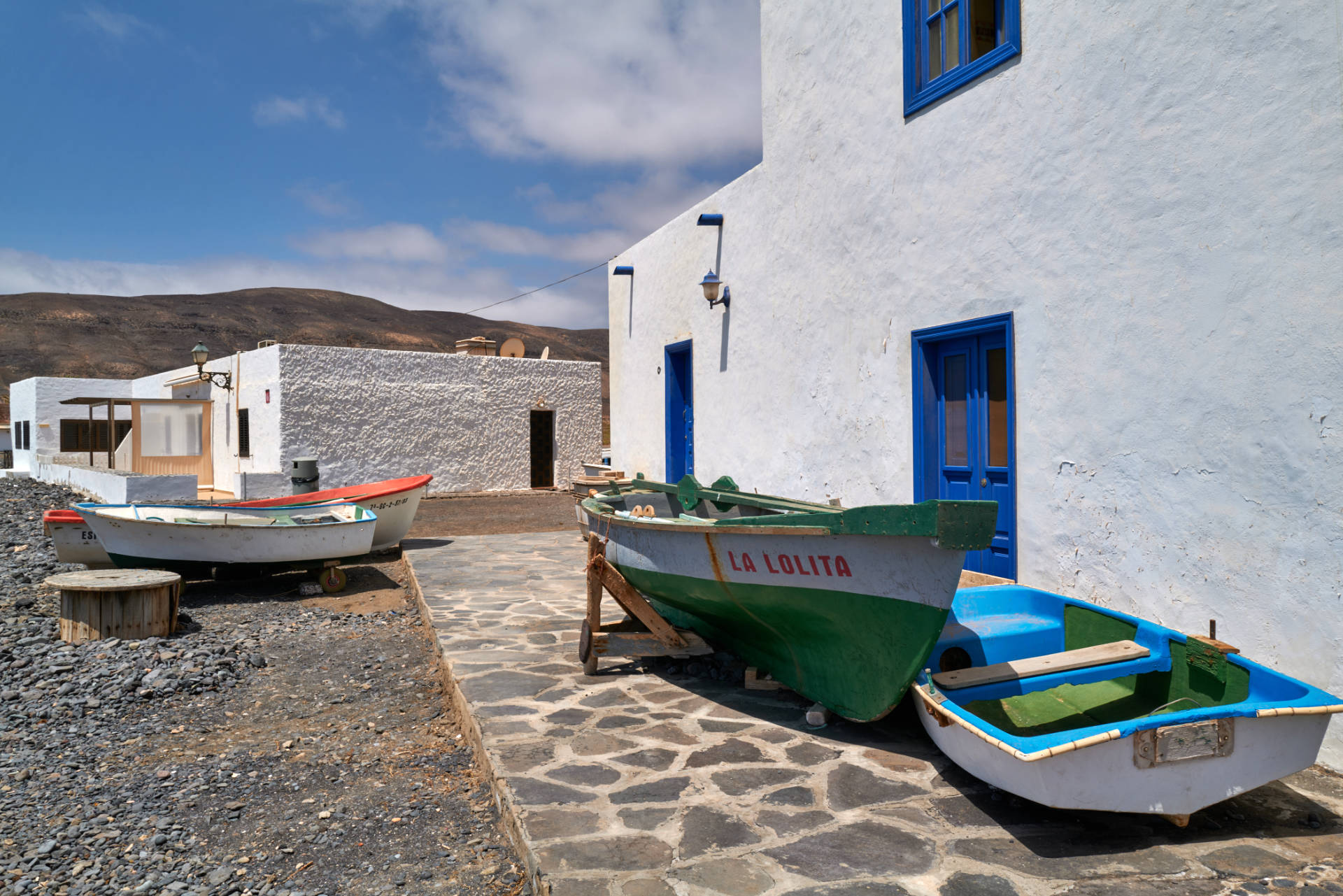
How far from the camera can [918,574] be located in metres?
3.24

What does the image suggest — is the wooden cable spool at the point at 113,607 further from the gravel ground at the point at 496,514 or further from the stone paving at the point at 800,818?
the gravel ground at the point at 496,514

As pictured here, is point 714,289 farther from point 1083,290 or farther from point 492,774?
point 492,774

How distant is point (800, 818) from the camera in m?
3.03

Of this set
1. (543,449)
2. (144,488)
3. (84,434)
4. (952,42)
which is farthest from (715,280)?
(84,434)

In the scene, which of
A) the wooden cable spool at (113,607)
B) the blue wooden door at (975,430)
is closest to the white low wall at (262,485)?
the wooden cable spool at (113,607)

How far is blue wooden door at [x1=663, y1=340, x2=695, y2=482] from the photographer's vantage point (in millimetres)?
10320

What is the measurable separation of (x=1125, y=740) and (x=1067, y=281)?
299 centimetres

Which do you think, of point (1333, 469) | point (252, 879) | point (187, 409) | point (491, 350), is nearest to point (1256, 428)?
point (1333, 469)

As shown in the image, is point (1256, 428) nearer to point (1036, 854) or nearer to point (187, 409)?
point (1036, 854)

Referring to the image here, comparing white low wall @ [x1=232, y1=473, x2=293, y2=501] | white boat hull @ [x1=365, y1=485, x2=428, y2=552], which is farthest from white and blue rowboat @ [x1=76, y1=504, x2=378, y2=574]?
white low wall @ [x1=232, y1=473, x2=293, y2=501]

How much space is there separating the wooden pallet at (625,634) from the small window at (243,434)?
1651 centimetres

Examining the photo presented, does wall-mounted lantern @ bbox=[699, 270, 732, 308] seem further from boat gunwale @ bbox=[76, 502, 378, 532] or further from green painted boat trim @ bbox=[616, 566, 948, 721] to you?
green painted boat trim @ bbox=[616, 566, 948, 721]

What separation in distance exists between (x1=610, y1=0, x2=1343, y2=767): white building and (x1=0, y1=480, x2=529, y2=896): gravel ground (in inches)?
140

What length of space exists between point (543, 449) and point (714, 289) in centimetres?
1273
